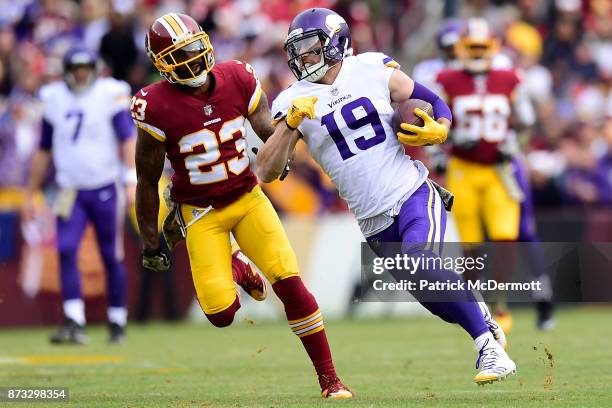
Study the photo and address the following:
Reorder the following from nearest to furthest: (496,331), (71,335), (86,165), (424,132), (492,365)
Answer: (492,365)
(424,132)
(496,331)
(71,335)
(86,165)

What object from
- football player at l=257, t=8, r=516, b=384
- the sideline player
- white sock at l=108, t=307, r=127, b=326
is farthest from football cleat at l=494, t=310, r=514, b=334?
football player at l=257, t=8, r=516, b=384

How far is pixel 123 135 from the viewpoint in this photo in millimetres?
10992

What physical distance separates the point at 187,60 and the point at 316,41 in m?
0.71

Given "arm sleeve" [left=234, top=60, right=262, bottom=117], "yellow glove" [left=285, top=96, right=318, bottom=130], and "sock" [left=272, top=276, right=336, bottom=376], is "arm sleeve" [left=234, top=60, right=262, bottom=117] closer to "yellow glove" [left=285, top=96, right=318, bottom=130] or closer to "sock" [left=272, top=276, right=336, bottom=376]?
"yellow glove" [left=285, top=96, right=318, bottom=130]

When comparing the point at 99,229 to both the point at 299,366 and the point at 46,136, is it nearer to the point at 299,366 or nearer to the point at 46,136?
the point at 46,136

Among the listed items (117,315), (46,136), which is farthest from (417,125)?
(46,136)

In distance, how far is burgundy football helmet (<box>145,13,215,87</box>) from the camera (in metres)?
6.99

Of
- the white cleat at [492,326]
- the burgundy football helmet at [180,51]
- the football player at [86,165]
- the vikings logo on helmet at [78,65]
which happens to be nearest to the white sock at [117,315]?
the football player at [86,165]

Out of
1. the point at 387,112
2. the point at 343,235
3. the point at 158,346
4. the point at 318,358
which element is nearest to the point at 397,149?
the point at 387,112

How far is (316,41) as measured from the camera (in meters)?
7.00

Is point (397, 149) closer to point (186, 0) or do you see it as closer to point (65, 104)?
point (65, 104)

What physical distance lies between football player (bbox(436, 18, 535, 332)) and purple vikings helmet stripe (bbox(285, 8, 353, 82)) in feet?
13.5

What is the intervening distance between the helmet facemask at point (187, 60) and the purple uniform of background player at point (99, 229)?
3.99 meters

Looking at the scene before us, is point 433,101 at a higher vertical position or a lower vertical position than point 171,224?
higher
